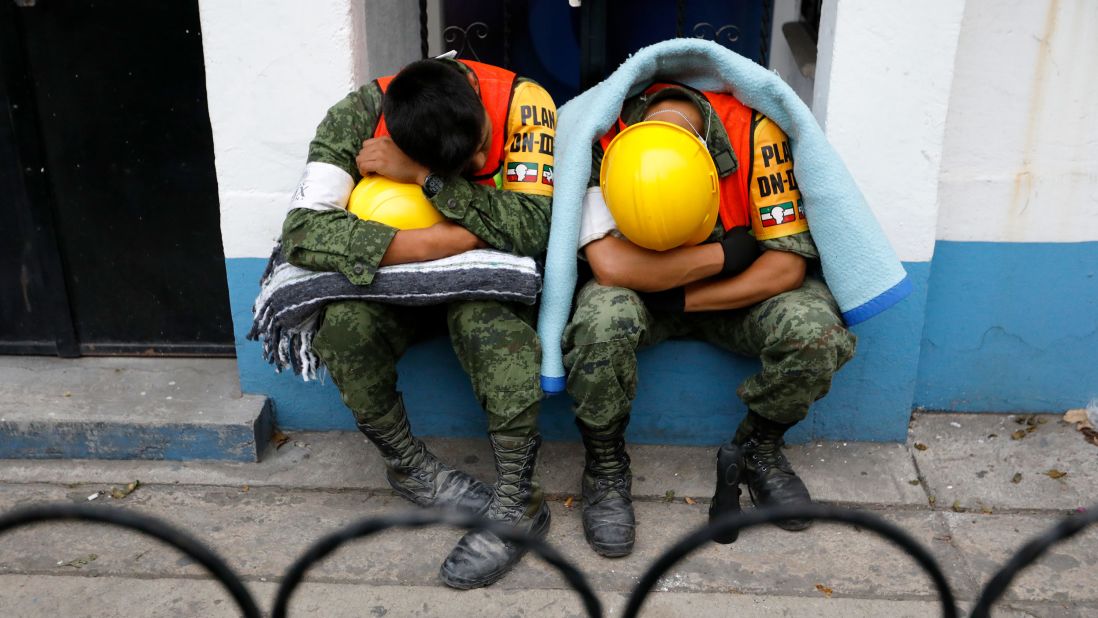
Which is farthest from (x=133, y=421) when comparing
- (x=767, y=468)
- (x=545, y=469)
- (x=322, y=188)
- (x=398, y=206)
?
(x=767, y=468)

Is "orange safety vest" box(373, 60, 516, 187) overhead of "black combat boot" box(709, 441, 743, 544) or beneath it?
overhead

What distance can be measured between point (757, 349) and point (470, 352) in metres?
0.82

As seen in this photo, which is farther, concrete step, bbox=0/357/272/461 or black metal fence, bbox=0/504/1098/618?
concrete step, bbox=0/357/272/461

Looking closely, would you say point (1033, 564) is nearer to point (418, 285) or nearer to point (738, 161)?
point (738, 161)

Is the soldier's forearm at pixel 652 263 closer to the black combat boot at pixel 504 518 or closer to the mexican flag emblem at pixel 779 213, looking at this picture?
the mexican flag emblem at pixel 779 213

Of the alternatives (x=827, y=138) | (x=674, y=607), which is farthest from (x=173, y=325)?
(x=827, y=138)

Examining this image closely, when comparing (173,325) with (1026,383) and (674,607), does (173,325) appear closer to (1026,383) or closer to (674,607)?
(674,607)

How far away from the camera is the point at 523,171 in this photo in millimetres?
2676

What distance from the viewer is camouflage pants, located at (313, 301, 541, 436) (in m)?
2.53

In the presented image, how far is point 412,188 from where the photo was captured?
8.48 feet

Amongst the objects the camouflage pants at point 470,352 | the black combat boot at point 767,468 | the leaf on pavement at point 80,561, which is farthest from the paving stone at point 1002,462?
the leaf on pavement at point 80,561

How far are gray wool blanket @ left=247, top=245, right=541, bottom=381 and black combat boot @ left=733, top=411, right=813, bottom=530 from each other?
782 mm

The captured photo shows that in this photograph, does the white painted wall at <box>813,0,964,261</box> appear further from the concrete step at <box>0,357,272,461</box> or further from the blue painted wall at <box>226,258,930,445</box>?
the concrete step at <box>0,357,272,461</box>

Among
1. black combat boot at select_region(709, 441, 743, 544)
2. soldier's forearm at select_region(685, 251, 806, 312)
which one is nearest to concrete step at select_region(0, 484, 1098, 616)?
black combat boot at select_region(709, 441, 743, 544)
